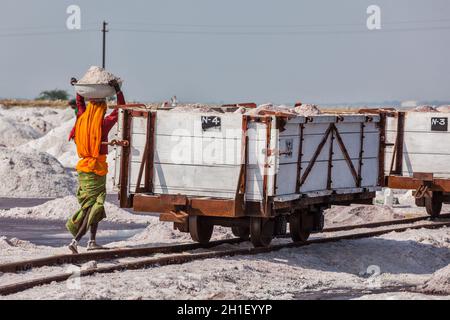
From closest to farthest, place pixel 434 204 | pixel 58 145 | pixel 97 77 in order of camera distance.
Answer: pixel 97 77, pixel 434 204, pixel 58 145

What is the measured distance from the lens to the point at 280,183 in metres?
17.4

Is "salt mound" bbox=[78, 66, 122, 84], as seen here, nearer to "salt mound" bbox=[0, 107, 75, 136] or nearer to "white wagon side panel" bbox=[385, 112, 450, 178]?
"white wagon side panel" bbox=[385, 112, 450, 178]

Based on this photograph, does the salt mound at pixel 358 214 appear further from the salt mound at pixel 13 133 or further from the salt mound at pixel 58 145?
the salt mound at pixel 13 133

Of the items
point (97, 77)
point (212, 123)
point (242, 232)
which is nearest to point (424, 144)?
point (242, 232)

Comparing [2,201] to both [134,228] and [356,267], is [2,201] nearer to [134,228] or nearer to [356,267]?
[134,228]

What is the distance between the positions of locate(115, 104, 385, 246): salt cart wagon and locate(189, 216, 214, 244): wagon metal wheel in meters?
0.02

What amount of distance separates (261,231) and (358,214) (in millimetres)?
9105

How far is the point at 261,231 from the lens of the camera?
1811 cm

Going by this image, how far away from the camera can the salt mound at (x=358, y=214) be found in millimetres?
26469

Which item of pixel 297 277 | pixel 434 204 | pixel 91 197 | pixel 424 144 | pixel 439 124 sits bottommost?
pixel 434 204

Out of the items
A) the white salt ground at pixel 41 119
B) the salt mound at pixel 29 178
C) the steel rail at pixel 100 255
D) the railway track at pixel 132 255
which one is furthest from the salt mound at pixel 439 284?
the white salt ground at pixel 41 119

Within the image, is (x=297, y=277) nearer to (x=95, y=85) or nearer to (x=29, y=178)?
(x=95, y=85)

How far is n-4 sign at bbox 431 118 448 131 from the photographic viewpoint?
24641 mm

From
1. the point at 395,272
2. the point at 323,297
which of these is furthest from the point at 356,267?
the point at 323,297
